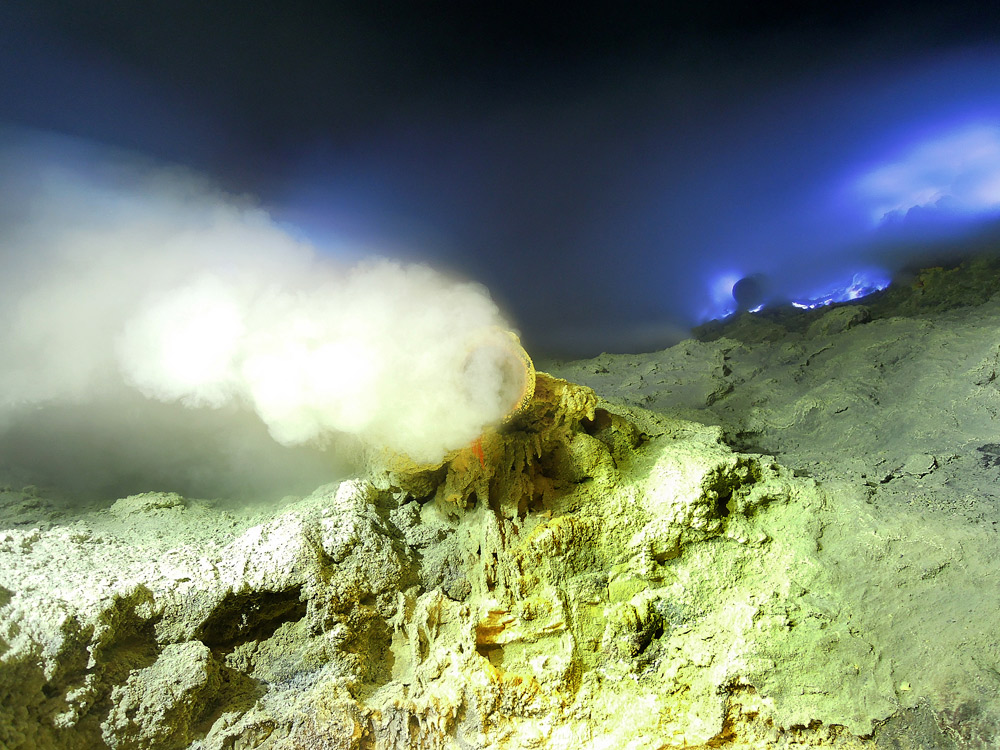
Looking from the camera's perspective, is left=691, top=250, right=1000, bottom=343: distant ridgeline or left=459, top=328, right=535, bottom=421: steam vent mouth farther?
left=691, top=250, right=1000, bottom=343: distant ridgeline

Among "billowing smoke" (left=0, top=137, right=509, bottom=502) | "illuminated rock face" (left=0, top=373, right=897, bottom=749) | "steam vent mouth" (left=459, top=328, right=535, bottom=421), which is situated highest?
"billowing smoke" (left=0, top=137, right=509, bottom=502)

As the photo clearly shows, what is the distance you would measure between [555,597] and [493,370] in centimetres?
162

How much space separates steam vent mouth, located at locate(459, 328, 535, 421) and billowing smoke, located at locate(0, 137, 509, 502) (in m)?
0.01

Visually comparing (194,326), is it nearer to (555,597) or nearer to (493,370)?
(493,370)

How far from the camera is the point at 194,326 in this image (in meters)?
3.50

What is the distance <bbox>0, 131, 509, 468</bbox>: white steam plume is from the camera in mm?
3365

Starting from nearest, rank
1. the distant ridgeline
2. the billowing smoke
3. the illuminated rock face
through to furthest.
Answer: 1. the illuminated rock face
2. the billowing smoke
3. the distant ridgeline

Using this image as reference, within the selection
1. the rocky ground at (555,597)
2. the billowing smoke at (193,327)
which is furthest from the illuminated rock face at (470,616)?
the billowing smoke at (193,327)

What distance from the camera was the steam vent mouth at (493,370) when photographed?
11.2 feet

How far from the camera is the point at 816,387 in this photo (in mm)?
4371

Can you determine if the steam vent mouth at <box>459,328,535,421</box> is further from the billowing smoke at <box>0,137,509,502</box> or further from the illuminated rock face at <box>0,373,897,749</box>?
the illuminated rock face at <box>0,373,897,749</box>

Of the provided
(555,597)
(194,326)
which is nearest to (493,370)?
(555,597)

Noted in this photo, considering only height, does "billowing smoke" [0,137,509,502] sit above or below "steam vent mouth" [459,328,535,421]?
above

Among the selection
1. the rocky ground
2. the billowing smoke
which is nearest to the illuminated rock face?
the rocky ground
